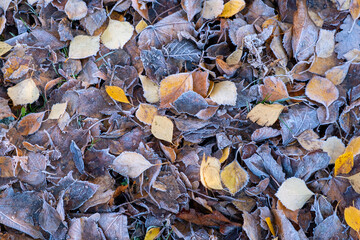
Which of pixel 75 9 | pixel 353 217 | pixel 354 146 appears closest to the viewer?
pixel 353 217

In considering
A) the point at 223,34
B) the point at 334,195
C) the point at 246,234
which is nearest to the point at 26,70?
the point at 223,34

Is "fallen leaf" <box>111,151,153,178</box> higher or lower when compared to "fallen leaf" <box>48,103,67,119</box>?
lower

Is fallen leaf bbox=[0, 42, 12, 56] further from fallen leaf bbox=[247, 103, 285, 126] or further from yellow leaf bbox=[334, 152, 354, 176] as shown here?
yellow leaf bbox=[334, 152, 354, 176]

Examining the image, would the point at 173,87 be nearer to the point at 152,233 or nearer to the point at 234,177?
the point at 234,177

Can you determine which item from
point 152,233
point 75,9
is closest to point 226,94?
point 152,233

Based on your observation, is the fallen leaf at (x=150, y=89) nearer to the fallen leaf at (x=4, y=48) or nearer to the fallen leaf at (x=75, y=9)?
the fallen leaf at (x=75, y=9)

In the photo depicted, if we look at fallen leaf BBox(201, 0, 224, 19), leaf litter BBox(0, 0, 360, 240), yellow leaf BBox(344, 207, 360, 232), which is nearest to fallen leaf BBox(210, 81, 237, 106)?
leaf litter BBox(0, 0, 360, 240)

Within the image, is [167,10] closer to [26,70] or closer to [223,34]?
[223,34]
